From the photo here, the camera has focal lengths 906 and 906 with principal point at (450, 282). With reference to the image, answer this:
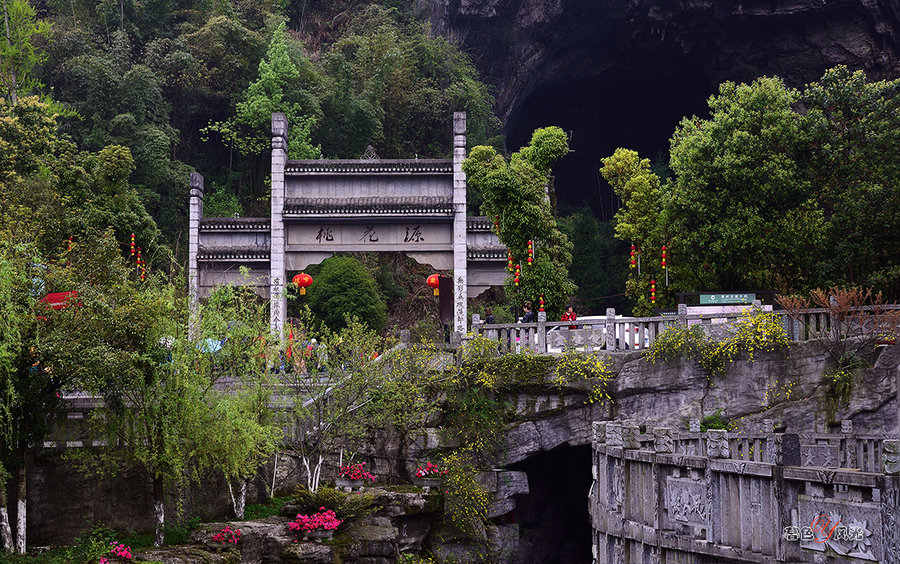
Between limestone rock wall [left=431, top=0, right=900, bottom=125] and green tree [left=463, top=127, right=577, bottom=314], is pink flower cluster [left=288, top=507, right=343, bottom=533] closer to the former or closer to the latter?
green tree [left=463, top=127, right=577, bottom=314]

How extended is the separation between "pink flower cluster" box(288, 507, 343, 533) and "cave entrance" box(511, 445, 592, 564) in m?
6.11

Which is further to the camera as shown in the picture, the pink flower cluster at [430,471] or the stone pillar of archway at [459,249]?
the stone pillar of archway at [459,249]

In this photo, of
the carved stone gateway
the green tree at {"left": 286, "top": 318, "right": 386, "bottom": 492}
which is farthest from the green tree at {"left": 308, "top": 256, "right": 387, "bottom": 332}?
the green tree at {"left": 286, "top": 318, "right": 386, "bottom": 492}

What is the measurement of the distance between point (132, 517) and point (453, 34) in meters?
32.2

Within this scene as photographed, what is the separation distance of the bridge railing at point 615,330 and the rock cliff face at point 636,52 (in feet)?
58.2

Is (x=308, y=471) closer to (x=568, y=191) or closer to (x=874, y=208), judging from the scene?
(x=874, y=208)

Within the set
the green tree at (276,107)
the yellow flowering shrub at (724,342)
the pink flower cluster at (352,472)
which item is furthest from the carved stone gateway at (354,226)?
the yellow flowering shrub at (724,342)

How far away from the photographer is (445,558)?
20.7 meters

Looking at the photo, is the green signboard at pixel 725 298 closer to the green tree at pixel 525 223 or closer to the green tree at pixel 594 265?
the green tree at pixel 525 223

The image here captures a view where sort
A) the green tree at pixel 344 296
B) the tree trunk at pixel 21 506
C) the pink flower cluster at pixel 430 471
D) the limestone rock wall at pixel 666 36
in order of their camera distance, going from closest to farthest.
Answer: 1. the tree trunk at pixel 21 506
2. the pink flower cluster at pixel 430 471
3. the green tree at pixel 344 296
4. the limestone rock wall at pixel 666 36

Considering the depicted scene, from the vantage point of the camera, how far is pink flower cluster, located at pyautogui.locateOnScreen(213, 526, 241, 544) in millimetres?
17125

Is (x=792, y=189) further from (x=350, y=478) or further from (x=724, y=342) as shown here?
(x=350, y=478)

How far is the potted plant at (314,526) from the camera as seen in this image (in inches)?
715

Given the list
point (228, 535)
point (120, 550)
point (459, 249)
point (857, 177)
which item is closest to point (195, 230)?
point (459, 249)
